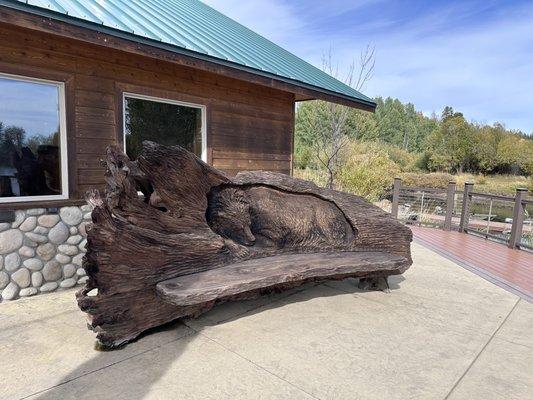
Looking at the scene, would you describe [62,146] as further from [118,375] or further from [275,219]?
[118,375]

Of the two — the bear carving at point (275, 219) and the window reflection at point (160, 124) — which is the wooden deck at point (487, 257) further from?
the window reflection at point (160, 124)

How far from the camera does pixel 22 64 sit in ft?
11.4

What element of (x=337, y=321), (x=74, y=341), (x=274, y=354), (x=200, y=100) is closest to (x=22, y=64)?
(x=200, y=100)

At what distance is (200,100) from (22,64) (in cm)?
219

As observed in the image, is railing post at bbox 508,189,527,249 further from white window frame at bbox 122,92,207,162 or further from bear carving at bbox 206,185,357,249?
white window frame at bbox 122,92,207,162

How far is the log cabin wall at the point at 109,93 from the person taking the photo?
3574 millimetres

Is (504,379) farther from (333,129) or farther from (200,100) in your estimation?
(333,129)

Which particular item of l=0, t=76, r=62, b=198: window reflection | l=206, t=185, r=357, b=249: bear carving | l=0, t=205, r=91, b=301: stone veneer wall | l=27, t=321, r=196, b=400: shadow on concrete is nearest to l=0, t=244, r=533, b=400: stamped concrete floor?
l=27, t=321, r=196, b=400: shadow on concrete

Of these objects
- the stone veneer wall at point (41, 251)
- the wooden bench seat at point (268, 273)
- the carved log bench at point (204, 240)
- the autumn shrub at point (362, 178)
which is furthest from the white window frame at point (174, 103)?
the autumn shrub at point (362, 178)

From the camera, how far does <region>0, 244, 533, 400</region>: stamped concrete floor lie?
2164 millimetres

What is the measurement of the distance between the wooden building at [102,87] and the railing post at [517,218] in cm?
449

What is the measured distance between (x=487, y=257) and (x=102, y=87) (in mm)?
6645

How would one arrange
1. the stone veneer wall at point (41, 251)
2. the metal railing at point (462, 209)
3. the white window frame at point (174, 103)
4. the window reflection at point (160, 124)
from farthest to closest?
the metal railing at point (462, 209) → the window reflection at point (160, 124) → the white window frame at point (174, 103) → the stone veneer wall at point (41, 251)

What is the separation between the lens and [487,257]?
6.15 m
